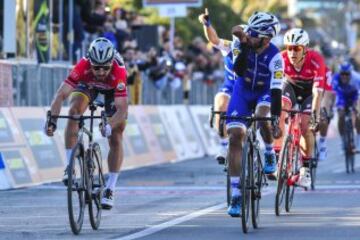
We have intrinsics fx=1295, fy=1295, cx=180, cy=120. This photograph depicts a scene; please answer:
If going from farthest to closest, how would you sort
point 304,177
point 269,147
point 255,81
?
point 304,177, point 269,147, point 255,81

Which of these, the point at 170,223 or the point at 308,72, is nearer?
the point at 170,223

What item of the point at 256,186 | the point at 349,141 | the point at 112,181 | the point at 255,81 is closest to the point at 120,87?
the point at 112,181

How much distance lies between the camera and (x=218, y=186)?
1933 centimetres

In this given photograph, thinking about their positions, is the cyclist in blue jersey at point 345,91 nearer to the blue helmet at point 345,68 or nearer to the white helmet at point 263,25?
the blue helmet at point 345,68

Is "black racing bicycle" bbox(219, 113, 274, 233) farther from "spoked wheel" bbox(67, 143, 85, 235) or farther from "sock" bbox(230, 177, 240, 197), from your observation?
"spoked wheel" bbox(67, 143, 85, 235)

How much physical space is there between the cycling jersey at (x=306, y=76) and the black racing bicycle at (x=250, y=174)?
3889mm

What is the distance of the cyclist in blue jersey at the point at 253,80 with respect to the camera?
1280cm

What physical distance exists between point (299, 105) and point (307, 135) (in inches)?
22.9

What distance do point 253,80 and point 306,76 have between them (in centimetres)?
375

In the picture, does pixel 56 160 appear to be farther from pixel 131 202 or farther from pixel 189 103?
pixel 189 103

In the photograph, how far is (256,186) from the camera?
12750 mm

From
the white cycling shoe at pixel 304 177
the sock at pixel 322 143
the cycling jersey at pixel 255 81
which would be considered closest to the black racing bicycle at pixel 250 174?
the cycling jersey at pixel 255 81

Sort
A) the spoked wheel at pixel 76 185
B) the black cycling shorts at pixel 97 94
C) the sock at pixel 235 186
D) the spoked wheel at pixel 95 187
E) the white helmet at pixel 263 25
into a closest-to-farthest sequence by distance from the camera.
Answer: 1. the spoked wheel at pixel 76 185
2. the sock at pixel 235 186
3. the spoked wheel at pixel 95 187
4. the white helmet at pixel 263 25
5. the black cycling shorts at pixel 97 94

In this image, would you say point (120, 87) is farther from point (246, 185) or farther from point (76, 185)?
point (246, 185)
